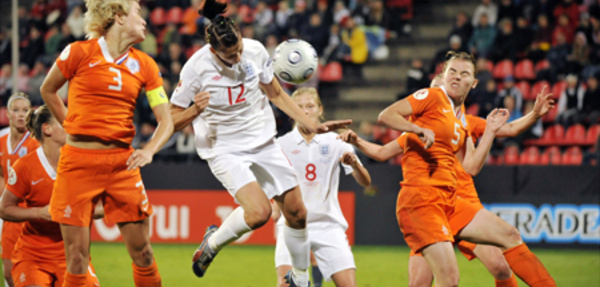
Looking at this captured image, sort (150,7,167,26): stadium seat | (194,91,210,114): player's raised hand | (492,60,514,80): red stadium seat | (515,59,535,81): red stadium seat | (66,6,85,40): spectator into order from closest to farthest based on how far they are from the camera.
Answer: (194,91,210,114): player's raised hand < (515,59,535,81): red stadium seat < (492,60,514,80): red stadium seat < (66,6,85,40): spectator < (150,7,167,26): stadium seat

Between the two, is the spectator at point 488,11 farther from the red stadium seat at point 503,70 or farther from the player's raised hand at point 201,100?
the player's raised hand at point 201,100

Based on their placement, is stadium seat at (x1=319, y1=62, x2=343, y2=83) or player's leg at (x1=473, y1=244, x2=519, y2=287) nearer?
player's leg at (x1=473, y1=244, x2=519, y2=287)

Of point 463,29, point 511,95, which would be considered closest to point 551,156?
point 511,95

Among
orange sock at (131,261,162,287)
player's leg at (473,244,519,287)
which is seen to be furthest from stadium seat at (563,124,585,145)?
orange sock at (131,261,162,287)

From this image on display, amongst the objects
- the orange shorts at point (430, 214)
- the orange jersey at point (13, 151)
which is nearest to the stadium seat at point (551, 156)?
the orange shorts at point (430, 214)

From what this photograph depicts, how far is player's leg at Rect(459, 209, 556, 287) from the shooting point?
5414 mm

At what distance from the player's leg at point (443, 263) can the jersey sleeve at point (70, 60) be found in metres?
2.67

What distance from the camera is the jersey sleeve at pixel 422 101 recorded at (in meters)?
5.43

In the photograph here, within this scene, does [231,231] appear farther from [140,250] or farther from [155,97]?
[155,97]

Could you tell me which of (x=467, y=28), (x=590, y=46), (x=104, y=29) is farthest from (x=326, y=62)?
(x=104, y=29)

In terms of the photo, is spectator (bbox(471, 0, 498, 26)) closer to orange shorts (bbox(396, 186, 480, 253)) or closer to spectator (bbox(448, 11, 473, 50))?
spectator (bbox(448, 11, 473, 50))

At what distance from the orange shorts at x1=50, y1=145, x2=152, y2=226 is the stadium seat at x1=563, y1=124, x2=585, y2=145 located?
9.48 m

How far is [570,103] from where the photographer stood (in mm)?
12734

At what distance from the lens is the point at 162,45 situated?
16.3 m
